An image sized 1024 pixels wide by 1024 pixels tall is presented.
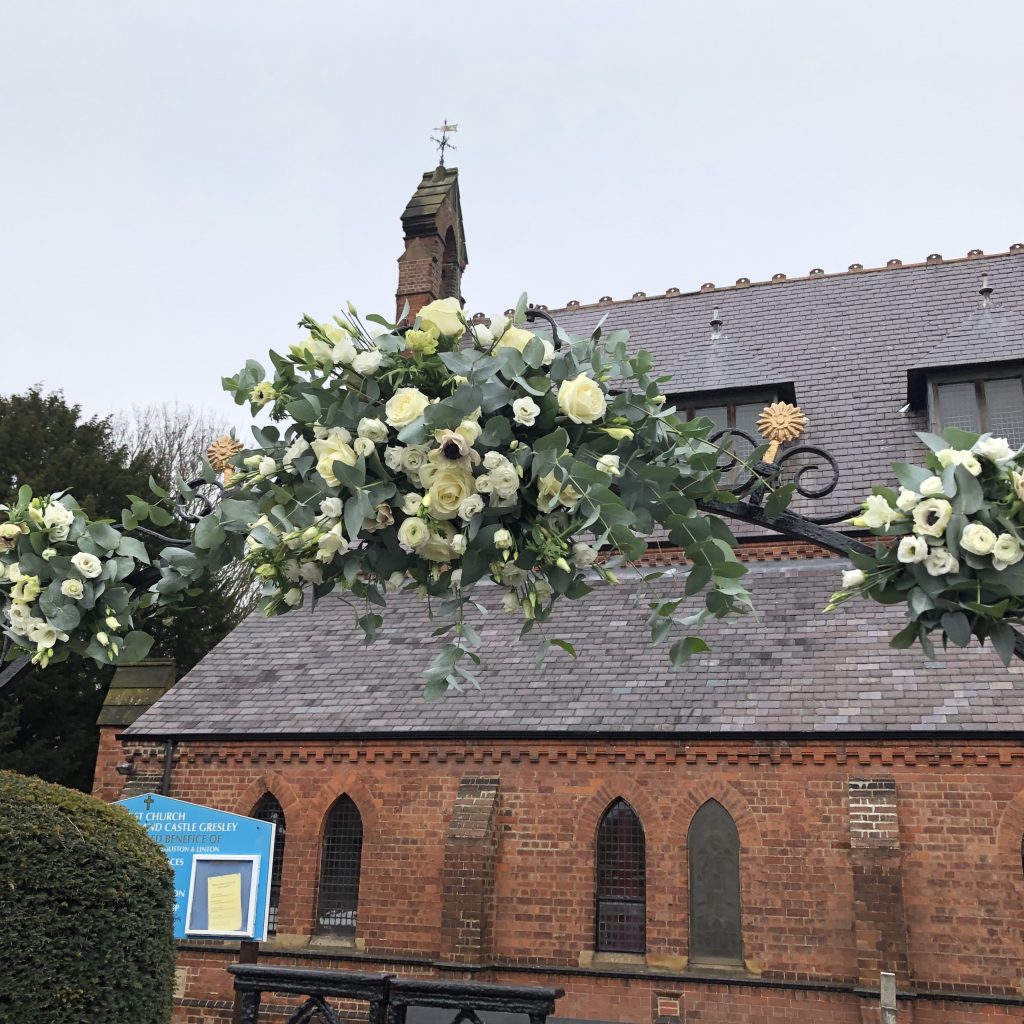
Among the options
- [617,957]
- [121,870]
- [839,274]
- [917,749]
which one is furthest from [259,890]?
[839,274]

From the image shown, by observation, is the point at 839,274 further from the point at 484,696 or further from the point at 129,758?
the point at 129,758

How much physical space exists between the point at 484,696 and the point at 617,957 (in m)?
3.70

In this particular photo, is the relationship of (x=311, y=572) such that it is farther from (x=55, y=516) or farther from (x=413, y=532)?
(x=55, y=516)

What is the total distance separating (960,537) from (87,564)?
11.1ft

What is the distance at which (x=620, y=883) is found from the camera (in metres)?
13.3

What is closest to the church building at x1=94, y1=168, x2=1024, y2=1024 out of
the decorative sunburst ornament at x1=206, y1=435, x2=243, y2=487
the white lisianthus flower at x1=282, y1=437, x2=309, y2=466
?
the decorative sunburst ornament at x1=206, y1=435, x2=243, y2=487

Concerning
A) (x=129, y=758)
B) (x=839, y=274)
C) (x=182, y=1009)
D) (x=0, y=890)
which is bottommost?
(x=182, y=1009)

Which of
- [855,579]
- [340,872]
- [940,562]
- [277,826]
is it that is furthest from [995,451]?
[277,826]

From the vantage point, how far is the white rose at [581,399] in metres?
3.59

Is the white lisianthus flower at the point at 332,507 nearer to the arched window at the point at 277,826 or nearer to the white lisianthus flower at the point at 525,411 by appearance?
the white lisianthus flower at the point at 525,411

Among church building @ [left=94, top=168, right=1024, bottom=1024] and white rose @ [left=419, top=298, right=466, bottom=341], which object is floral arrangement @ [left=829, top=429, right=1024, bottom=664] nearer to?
white rose @ [left=419, top=298, right=466, bottom=341]

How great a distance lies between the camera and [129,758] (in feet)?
51.0

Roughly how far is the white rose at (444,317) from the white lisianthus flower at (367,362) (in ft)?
0.66

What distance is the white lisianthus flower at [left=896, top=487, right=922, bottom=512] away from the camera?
11.4 ft
